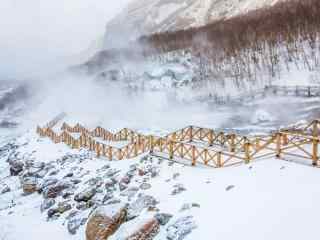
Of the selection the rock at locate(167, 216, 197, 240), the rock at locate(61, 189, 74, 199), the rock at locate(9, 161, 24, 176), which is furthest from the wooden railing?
the rock at locate(9, 161, 24, 176)

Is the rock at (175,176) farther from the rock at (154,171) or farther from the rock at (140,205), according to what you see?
the rock at (140,205)

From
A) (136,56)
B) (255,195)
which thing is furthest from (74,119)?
(255,195)

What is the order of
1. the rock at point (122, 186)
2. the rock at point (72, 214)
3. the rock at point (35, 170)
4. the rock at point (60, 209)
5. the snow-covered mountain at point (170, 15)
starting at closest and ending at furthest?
the rock at point (72, 214)
the rock at point (122, 186)
the rock at point (60, 209)
the rock at point (35, 170)
the snow-covered mountain at point (170, 15)

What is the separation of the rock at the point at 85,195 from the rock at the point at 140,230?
5.39 m

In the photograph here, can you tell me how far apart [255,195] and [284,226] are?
85.3 inches

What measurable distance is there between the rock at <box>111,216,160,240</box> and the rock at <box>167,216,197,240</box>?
61 cm

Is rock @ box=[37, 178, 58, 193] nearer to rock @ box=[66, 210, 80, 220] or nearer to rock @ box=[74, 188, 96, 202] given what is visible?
rock @ box=[74, 188, 96, 202]

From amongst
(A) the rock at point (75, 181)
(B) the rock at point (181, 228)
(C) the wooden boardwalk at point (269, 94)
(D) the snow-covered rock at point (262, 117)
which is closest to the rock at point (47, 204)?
(A) the rock at point (75, 181)

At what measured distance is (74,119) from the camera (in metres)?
49.1

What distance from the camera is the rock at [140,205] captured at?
1388cm

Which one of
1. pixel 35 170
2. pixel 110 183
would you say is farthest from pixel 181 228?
pixel 35 170

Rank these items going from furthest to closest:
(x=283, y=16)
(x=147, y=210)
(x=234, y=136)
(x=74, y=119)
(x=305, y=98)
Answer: (x=283, y=16) < (x=74, y=119) < (x=305, y=98) < (x=234, y=136) < (x=147, y=210)

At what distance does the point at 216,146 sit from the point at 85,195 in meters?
8.28

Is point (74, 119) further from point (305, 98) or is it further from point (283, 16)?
point (283, 16)
